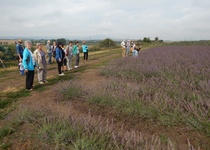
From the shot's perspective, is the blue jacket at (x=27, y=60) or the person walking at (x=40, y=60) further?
the person walking at (x=40, y=60)

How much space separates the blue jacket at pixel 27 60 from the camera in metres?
6.11

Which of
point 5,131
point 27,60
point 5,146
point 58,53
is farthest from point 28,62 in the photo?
point 5,146

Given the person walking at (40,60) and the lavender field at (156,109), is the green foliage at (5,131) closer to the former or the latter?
the lavender field at (156,109)

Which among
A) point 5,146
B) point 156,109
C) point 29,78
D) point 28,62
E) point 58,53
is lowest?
point 5,146

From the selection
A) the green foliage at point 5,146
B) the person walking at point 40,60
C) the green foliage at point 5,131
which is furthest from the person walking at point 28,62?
the green foliage at point 5,146

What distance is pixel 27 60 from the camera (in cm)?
624

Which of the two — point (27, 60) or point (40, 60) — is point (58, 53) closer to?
point (40, 60)

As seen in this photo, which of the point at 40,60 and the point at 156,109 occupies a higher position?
the point at 40,60

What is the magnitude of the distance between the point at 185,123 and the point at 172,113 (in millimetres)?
270

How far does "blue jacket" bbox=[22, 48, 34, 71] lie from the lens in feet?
20.0

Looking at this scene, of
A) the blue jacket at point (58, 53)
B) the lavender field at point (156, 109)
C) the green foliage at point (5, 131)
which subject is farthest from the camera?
the blue jacket at point (58, 53)

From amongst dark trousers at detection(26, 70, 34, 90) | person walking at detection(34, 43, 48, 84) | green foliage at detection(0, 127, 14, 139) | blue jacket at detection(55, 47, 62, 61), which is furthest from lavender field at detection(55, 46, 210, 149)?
blue jacket at detection(55, 47, 62, 61)

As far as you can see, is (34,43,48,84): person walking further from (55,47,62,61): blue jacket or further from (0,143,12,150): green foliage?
(0,143,12,150): green foliage

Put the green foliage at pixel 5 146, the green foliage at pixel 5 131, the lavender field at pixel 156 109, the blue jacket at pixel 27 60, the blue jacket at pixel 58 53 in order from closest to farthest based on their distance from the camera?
the lavender field at pixel 156 109 → the green foliage at pixel 5 146 → the green foliage at pixel 5 131 → the blue jacket at pixel 27 60 → the blue jacket at pixel 58 53
